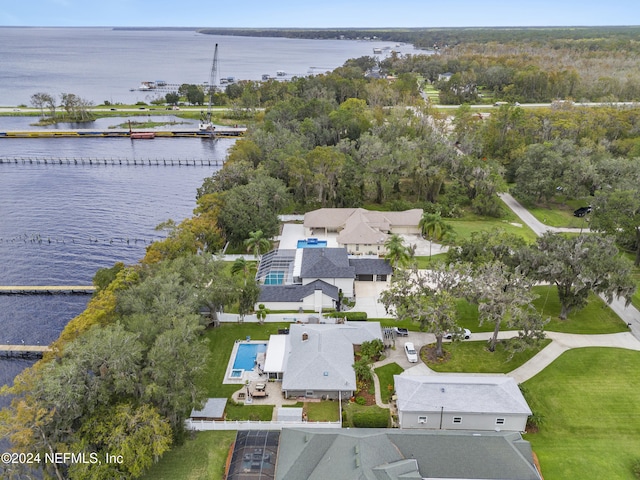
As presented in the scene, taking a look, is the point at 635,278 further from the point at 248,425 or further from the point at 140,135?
the point at 140,135

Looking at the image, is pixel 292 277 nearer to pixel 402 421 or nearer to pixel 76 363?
pixel 402 421

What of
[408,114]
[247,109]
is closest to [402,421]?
[408,114]

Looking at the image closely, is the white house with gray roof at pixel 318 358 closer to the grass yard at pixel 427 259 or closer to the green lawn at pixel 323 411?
the green lawn at pixel 323 411

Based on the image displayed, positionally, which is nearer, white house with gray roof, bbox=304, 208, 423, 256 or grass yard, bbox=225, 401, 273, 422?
grass yard, bbox=225, 401, 273, 422

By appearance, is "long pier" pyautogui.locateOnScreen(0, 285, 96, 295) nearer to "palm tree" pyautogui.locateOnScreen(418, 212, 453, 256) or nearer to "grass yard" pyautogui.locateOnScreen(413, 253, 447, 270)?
"grass yard" pyautogui.locateOnScreen(413, 253, 447, 270)

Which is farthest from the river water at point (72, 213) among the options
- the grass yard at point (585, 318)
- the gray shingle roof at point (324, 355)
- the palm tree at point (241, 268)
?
the grass yard at point (585, 318)

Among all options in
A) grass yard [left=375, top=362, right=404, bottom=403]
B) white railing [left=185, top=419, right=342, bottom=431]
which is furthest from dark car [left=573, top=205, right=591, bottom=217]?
white railing [left=185, top=419, right=342, bottom=431]

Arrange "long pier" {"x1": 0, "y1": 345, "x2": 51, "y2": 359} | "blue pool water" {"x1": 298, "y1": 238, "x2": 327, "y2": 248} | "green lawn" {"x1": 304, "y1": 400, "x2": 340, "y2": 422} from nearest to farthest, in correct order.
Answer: "green lawn" {"x1": 304, "y1": 400, "x2": 340, "y2": 422}
"long pier" {"x1": 0, "y1": 345, "x2": 51, "y2": 359}
"blue pool water" {"x1": 298, "y1": 238, "x2": 327, "y2": 248}

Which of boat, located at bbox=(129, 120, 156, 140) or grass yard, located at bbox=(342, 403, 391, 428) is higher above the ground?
boat, located at bbox=(129, 120, 156, 140)
